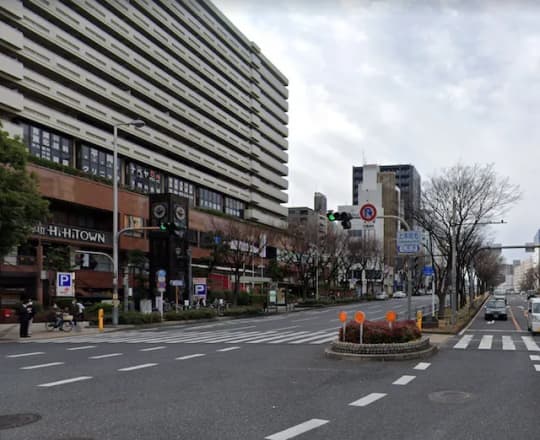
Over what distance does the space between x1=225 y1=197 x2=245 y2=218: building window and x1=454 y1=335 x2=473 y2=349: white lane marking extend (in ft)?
206

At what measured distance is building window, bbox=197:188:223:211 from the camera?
78.8 meters

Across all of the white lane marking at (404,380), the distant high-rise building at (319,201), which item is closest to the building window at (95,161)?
the white lane marking at (404,380)

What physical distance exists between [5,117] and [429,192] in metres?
32.4

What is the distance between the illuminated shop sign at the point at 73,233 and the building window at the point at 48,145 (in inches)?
233

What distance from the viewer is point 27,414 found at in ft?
29.4

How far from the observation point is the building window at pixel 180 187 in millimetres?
71250

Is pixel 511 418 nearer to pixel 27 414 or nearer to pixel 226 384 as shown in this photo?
pixel 226 384

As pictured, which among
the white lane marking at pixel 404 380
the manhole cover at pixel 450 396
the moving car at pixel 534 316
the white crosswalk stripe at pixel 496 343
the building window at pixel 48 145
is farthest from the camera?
the building window at pixel 48 145

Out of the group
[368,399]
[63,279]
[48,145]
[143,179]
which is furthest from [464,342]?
[143,179]

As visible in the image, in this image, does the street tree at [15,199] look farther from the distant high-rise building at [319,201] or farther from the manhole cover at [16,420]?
the distant high-rise building at [319,201]

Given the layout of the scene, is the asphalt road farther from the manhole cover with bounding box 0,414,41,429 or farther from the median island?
the median island

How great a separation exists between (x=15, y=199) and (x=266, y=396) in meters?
20.3

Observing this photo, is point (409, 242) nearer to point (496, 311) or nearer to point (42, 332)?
point (42, 332)

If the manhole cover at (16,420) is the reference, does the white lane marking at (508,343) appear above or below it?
below
